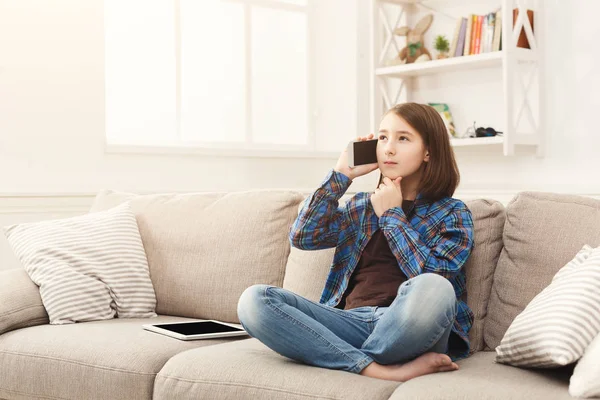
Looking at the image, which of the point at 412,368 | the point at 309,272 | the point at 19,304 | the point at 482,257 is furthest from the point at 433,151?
the point at 19,304

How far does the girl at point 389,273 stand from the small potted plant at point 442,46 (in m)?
2.35

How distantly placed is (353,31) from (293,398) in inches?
139

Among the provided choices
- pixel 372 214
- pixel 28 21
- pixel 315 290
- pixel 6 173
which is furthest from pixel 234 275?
pixel 28 21

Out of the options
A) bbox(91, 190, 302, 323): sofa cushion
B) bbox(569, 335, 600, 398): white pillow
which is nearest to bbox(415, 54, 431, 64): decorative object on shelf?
bbox(91, 190, 302, 323): sofa cushion

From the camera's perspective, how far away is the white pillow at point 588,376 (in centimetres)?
158

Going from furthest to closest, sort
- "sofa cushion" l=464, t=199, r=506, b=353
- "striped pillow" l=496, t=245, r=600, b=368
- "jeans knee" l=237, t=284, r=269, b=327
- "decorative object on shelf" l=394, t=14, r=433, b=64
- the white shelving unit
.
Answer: "decorative object on shelf" l=394, t=14, r=433, b=64, the white shelving unit, "sofa cushion" l=464, t=199, r=506, b=353, "jeans knee" l=237, t=284, r=269, b=327, "striped pillow" l=496, t=245, r=600, b=368

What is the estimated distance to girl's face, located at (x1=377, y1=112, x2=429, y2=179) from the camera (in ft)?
7.56

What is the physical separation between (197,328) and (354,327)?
1.82 ft

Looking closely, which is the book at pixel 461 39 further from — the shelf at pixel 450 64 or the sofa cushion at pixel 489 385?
the sofa cushion at pixel 489 385

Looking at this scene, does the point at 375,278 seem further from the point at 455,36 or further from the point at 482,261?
the point at 455,36

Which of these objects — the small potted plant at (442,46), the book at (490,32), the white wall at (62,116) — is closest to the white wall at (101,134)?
the white wall at (62,116)

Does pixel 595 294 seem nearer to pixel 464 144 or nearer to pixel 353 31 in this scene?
pixel 464 144

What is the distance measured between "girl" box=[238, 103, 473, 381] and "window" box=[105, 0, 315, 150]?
2.25m

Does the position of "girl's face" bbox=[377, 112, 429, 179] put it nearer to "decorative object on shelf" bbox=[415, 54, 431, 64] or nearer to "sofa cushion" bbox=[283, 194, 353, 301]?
"sofa cushion" bbox=[283, 194, 353, 301]
